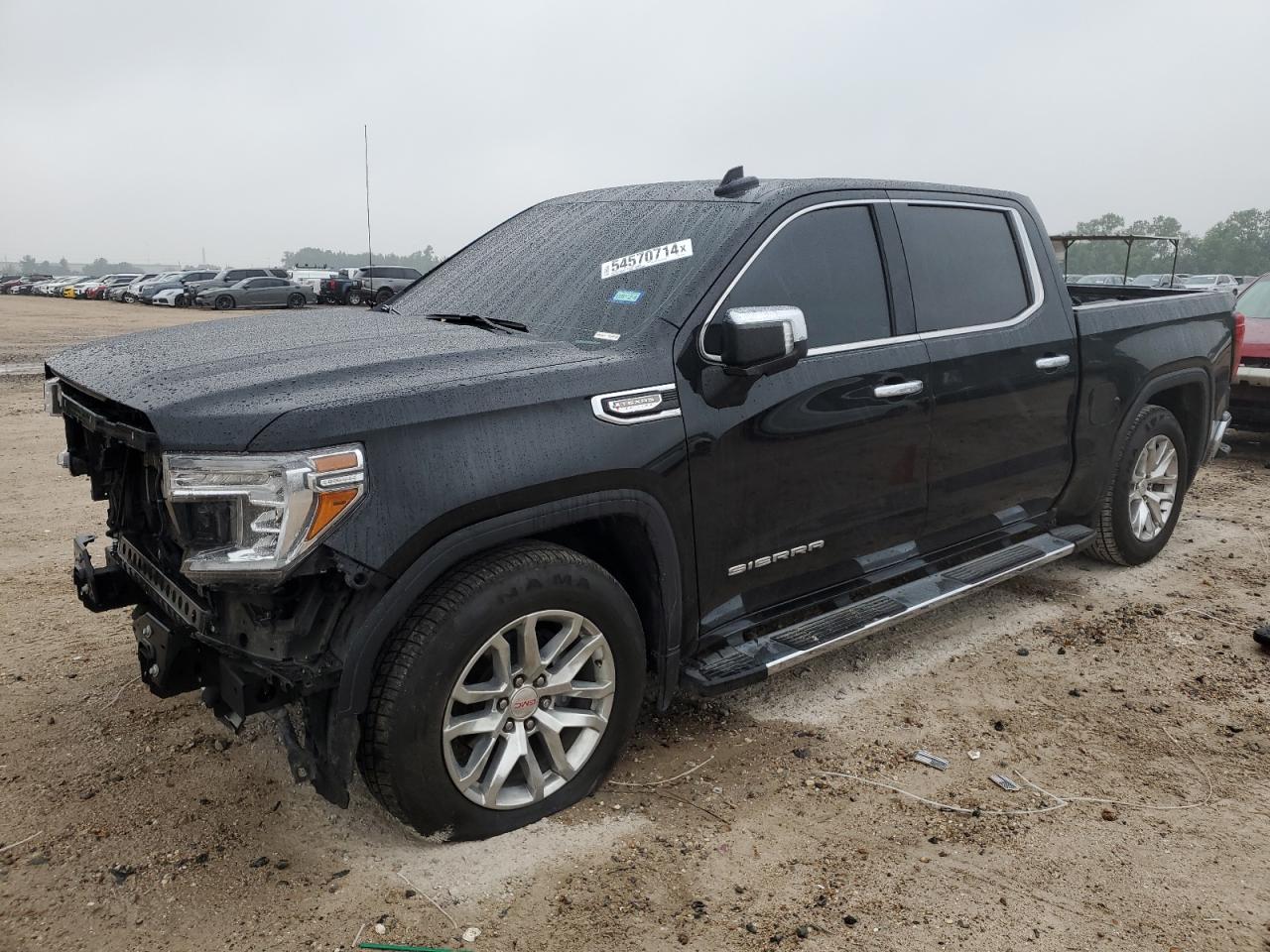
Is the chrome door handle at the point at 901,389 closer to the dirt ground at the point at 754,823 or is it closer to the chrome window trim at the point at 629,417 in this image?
the chrome window trim at the point at 629,417

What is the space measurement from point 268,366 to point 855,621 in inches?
85.6

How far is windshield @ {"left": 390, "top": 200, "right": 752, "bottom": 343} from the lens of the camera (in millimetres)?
3383

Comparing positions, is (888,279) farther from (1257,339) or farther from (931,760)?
(1257,339)

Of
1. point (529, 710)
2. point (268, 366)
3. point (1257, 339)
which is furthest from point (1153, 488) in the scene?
point (268, 366)

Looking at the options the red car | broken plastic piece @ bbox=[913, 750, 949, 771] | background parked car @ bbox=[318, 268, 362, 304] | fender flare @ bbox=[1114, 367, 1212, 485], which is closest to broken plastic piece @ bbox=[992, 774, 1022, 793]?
broken plastic piece @ bbox=[913, 750, 949, 771]

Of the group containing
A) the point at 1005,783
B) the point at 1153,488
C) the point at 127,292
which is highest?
the point at 127,292

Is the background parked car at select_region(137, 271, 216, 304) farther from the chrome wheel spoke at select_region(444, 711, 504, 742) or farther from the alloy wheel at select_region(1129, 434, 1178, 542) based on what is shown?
the chrome wheel spoke at select_region(444, 711, 504, 742)

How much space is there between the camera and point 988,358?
4.14 m

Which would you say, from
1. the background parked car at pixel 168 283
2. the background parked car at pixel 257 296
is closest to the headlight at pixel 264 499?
the background parked car at pixel 257 296

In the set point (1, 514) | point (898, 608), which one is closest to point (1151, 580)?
point (898, 608)

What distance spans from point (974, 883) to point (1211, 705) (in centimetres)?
174

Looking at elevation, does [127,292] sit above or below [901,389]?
above

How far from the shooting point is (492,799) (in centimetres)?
290

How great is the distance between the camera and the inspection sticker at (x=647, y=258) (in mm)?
3477
